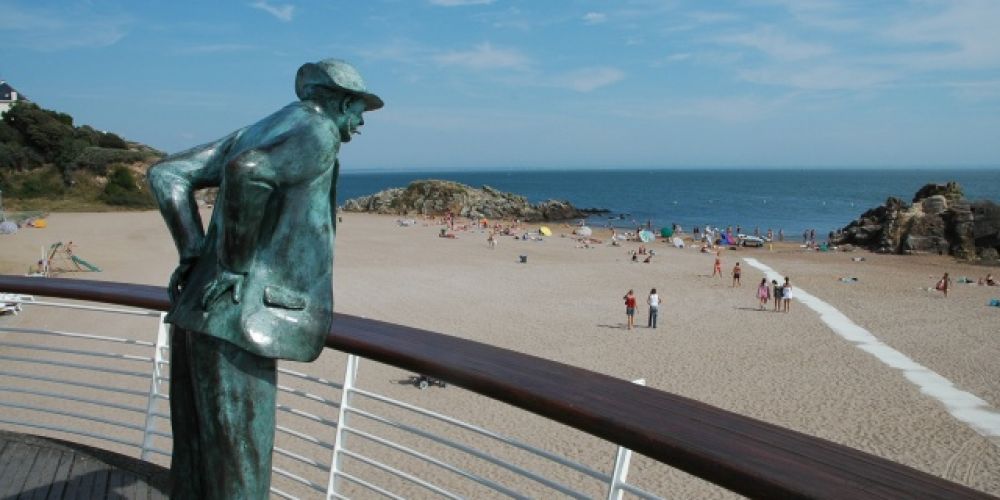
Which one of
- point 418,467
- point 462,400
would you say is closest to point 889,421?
point 462,400

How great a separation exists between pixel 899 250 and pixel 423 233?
2577cm

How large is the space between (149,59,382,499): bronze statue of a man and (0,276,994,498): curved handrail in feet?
1.25

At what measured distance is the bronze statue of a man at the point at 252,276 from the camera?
1.69 meters

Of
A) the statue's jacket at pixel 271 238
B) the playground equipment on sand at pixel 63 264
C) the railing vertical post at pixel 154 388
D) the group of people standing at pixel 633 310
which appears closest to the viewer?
the statue's jacket at pixel 271 238

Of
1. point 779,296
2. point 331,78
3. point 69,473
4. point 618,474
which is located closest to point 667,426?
point 618,474

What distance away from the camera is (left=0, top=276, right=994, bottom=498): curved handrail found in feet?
4.20

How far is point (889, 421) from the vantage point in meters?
11.0

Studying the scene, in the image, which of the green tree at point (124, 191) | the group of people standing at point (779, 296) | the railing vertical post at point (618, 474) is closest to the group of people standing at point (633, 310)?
the group of people standing at point (779, 296)

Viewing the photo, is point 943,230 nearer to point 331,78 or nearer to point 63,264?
point 63,264

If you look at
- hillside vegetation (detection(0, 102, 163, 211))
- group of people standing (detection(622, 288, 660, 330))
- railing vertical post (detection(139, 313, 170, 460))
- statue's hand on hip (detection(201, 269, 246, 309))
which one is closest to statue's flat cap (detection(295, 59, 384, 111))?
statue's hand on hip (detection(201, 269, 246, 309))

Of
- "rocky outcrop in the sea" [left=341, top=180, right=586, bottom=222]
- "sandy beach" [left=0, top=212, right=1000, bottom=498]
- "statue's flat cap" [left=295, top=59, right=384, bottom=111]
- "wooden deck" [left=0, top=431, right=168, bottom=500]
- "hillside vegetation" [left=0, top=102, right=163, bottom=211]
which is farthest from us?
"rocky outcrop in the sea" [left=341, top=180, right=586, bottom=222]

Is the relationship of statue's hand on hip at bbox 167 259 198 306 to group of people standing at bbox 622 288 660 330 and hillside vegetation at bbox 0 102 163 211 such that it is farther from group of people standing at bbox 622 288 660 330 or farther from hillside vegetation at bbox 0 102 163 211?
hillside vegetation at bbox 0 102 163 211

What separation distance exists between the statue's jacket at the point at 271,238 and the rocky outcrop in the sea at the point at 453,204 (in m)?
61.0

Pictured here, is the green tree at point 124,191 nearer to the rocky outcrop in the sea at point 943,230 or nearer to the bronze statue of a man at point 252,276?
the rocky outcrop in the sea at point 943,230
